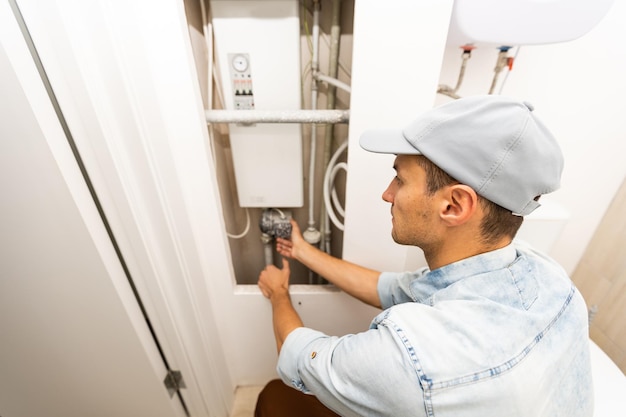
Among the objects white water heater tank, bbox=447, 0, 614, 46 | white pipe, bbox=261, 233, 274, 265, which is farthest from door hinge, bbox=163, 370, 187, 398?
white water heater tank, bbox=447, 0, 614, 46

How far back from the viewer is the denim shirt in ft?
1.41

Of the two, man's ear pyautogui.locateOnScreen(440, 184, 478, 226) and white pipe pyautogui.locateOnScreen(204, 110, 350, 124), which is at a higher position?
white pipe pyautogui.locateOnScreen(204, 110, 350, 124)

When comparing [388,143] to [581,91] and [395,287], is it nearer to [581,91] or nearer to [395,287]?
[395,287]

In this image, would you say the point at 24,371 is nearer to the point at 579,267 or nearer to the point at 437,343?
the point at 437,343

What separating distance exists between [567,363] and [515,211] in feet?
0.93

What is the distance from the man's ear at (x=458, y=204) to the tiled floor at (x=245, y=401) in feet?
4.05

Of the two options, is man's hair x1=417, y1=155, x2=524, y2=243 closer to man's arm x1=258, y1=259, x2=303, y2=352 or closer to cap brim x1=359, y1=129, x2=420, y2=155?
cap brim x1=359, y1=129, x2=420, y2=155

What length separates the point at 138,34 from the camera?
22.8 inches

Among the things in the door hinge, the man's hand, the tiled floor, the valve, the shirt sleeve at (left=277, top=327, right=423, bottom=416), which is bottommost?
the tiled floor

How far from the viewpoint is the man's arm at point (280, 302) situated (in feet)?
2.49

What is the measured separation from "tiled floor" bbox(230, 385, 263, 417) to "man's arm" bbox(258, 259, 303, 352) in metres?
0.55

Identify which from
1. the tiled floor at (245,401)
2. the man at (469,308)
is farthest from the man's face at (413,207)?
the tiled floor at (245,401)

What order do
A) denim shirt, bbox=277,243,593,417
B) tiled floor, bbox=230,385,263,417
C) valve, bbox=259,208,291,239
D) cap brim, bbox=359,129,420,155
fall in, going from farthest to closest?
tiled floor, bbox=230,385,263,417 → valve, bbox=259,208,291,239 → cap brim, bbox=359,129,420,155 → denim shirt, bbox=277,243,593,417

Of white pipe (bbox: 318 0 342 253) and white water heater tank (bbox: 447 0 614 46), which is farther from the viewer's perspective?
white pipe (bbox: 318 0 342 253)
